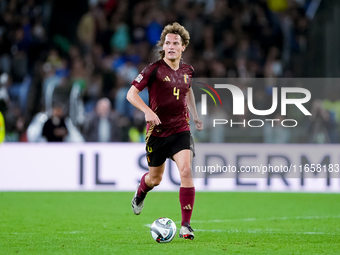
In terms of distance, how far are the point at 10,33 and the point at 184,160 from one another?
11090 millimetres

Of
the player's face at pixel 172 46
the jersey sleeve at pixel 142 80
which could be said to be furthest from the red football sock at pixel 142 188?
the player's face at pixel 172 46

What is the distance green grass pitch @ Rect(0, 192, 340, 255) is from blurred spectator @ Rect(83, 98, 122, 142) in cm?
152

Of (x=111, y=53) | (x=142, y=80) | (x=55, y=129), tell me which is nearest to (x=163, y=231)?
(x=142, y=80)

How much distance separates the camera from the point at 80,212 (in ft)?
29.4

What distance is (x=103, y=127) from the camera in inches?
507

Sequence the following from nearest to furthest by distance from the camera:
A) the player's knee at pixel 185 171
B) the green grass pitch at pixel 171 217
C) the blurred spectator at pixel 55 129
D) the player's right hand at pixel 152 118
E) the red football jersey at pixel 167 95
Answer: the green grass pitch at pixel 171 217 < the player's right hand at pixel 152 118 < the player's knee at pixel 185 171 < the red football jersey at pixel 167 95 < the blurred spectator at pixel 55 129

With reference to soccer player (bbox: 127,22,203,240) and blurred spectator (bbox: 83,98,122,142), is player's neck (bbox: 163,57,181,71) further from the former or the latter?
blurred spectator (bbox: 83,98,122,142)

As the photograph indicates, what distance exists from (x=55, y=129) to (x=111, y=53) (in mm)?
4053

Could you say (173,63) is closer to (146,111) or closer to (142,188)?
(146,111)

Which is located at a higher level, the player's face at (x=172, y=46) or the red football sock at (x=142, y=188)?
the player's face at (x=172, y=46)

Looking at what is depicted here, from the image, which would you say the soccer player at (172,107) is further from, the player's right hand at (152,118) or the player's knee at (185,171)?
the player's right hand at (152,118)

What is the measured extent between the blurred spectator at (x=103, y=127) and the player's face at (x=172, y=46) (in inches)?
258

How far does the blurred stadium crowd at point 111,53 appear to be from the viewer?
526 inches

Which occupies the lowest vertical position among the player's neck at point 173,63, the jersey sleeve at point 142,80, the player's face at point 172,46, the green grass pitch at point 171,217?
the green grass pitch at point 171,217
